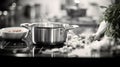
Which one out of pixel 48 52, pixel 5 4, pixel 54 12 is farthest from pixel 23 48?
pixel 54 12

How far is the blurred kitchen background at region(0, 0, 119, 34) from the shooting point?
1.71 metres

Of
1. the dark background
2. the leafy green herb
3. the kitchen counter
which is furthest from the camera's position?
the dark background

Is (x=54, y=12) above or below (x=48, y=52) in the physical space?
above

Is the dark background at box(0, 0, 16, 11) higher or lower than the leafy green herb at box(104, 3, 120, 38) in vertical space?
higher

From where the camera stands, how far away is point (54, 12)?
195 cm

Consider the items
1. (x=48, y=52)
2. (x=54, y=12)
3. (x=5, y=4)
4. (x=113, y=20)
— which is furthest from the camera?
(x=54, y=12)

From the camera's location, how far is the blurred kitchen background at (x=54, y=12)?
1.71m

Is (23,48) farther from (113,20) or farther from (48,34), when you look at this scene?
(113,20)

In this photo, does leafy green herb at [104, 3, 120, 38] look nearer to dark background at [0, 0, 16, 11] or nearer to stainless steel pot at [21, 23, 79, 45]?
stainless steel pot at [21, 23, 79, 45]

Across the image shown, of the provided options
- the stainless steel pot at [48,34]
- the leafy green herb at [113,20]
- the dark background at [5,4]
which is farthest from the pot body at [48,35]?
the dark background at [5,4]

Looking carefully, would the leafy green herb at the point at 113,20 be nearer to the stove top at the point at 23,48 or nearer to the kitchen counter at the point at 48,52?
the kitchen counter at the point at 48,52

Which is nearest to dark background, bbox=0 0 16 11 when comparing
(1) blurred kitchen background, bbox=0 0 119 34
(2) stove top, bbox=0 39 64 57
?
(1) blurred kitchen background, bbox=0 0 119 34
